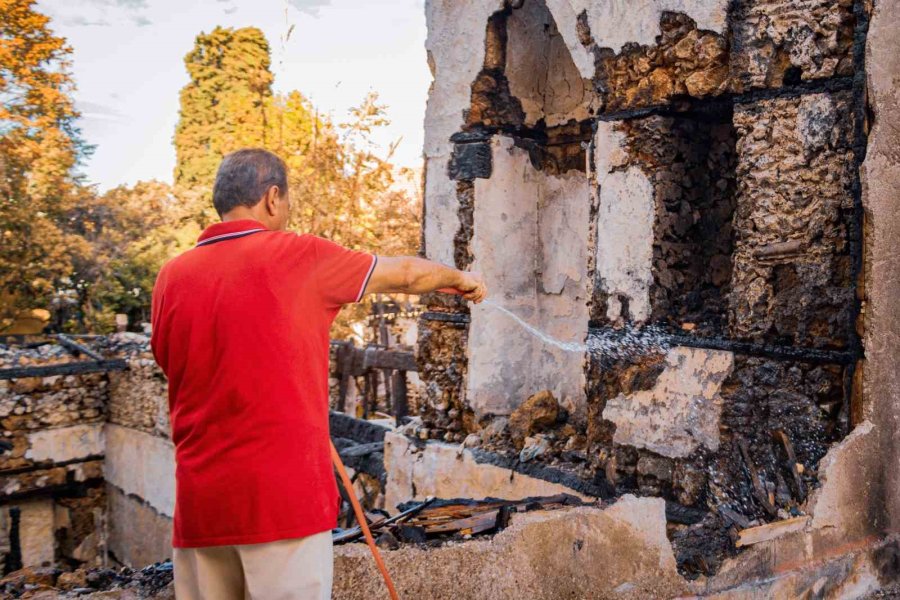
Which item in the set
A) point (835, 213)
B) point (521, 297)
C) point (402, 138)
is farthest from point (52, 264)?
point (835, 213)

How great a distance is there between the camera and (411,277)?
2266mm

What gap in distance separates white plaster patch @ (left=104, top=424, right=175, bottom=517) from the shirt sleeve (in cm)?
789

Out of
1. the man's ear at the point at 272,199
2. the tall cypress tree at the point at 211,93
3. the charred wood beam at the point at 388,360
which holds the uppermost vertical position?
the tall cypress tree at the point at 211,93

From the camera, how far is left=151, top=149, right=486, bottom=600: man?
1.97 m

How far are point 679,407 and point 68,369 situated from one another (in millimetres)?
8448

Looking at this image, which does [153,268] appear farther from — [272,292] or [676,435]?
[272,292]

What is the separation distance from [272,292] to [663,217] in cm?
287

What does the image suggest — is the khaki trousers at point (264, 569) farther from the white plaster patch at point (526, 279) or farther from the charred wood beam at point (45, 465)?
the charred wood beam at point (45, 465)

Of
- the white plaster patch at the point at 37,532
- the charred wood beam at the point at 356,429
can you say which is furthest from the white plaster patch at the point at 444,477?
the white plaster patch at the point at 37,532

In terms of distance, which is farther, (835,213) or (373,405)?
(373,405)

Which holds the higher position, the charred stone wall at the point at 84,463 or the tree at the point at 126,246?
the tree at the point at 126,246

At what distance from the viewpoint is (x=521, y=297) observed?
233 inches

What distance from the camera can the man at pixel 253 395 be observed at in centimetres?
197

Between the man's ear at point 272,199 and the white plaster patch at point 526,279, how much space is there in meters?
3.65
